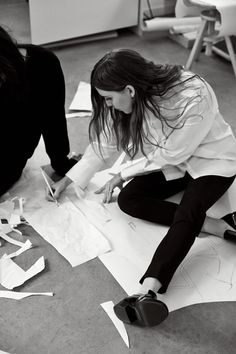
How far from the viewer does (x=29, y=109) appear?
1700 millimetres

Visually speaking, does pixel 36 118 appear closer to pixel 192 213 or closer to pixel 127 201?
pixel 127 201

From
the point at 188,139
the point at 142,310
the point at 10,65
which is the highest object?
the point at 10,65

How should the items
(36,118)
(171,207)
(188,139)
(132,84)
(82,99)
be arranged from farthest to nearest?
(82,99) < (36,118) < (171,207) < (188,139) < (132,84)

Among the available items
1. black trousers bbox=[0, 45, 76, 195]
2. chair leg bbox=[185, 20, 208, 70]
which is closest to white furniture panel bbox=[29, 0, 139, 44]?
chair leg bbox=[185, 20, 208, 70]

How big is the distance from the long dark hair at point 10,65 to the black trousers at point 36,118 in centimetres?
3

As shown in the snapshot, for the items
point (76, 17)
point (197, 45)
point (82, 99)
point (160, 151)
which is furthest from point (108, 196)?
point (76, 17)

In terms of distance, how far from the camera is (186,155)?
1.54 metres

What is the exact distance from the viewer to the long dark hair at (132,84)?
1357mm

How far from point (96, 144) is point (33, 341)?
2.15 ft

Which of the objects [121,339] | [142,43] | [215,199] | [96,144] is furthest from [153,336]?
[142,43]

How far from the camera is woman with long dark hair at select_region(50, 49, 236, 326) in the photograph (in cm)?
136

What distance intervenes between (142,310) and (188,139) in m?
0.52

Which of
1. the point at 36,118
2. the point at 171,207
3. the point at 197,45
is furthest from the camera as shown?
the point at 197,45

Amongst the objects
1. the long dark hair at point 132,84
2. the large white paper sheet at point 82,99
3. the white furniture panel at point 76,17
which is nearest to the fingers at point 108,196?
the long dark hair at point 132,84
